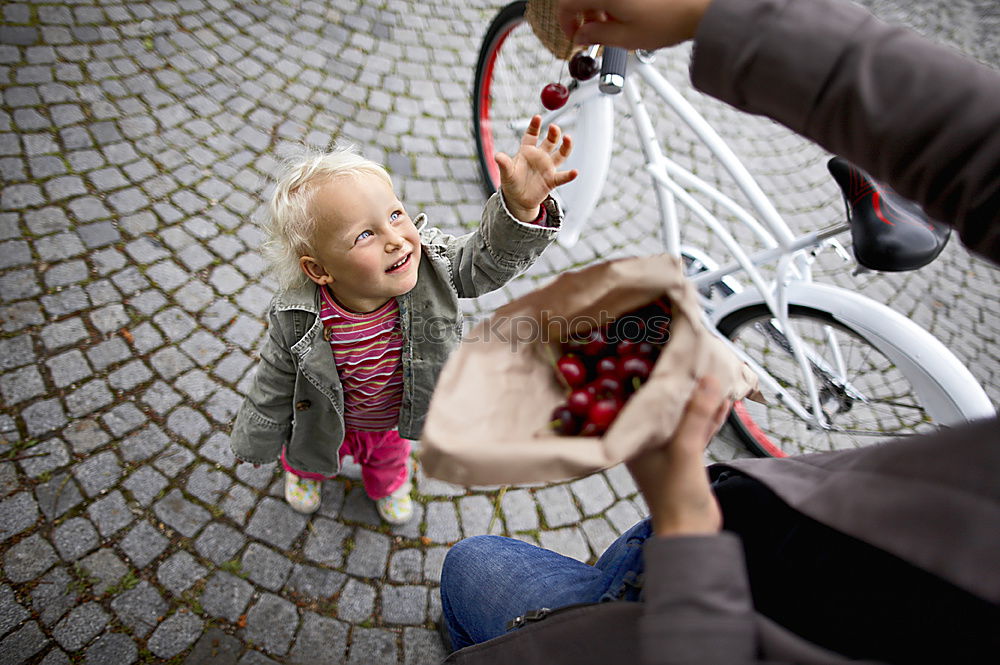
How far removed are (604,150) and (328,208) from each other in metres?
1.85

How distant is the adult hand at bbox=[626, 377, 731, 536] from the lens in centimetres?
83

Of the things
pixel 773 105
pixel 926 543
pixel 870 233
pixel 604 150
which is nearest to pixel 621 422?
pixel 926 543

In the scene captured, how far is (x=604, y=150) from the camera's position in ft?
9.93

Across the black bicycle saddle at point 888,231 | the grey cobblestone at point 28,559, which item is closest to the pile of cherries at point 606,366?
the black bicycle saddle at point 888,231

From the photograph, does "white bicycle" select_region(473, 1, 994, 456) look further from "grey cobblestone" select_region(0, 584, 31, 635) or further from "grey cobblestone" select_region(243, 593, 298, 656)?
"grey cobblestone" select_region(0, 584, 31, 635)

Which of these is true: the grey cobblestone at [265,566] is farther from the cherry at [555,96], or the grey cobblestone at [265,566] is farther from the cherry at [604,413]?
the cherry at [555,96]

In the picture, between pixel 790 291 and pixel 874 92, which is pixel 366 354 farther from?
pixel 790 291

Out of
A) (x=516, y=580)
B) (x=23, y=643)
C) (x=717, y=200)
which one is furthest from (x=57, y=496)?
(x=717, y=200)

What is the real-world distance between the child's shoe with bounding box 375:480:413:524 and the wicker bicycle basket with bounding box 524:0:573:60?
1896 millimetres

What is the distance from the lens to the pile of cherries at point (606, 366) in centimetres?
93

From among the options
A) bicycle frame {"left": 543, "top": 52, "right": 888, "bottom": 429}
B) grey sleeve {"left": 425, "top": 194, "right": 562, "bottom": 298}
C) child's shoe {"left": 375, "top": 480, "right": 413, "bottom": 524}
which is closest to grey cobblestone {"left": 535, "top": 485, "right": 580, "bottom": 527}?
child's shoe {"left": 375, "top": 480, "right": 413, "bottom": 524}

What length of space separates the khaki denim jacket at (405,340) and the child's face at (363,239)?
14cm

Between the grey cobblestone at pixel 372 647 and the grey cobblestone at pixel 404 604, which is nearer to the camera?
the grey cobblestone at pixel 372 647

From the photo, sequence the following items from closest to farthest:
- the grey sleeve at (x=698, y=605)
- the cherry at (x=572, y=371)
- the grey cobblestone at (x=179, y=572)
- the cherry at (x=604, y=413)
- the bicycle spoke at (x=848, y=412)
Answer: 1. the grey sleeve at (x=698, y=605)
2. the cherry at (x=604, y=413)
3. the cherry at (x=572, y=371)
4. the grey cobblestone at (x=179, y=572)
5. the bicycle spoke at (x=848, y=412)
